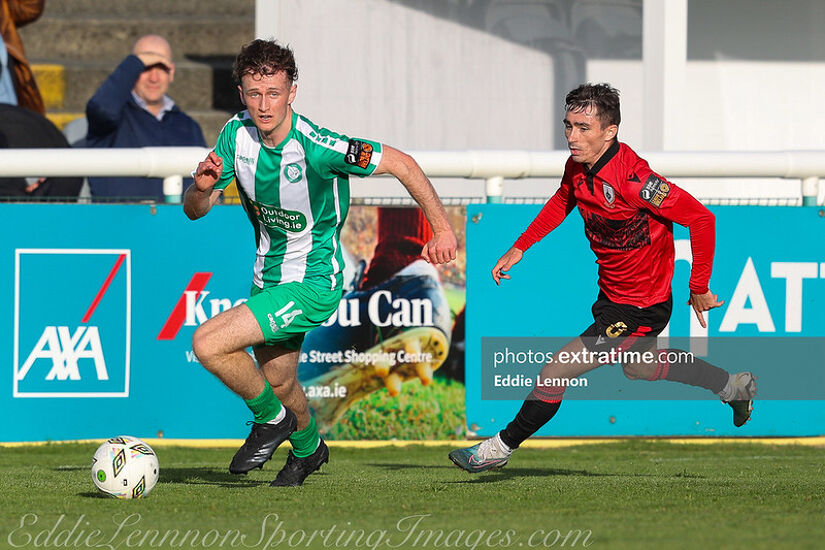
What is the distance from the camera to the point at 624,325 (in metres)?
6.80

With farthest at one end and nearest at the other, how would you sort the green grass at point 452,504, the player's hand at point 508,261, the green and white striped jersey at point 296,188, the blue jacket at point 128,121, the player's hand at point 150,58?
the player's hand at point 150,58 → the blue jacket at point 128,121 → the player's hand at point 508,261 → the green and white striped jersey at point 296,188 → the green grass at point 452,504

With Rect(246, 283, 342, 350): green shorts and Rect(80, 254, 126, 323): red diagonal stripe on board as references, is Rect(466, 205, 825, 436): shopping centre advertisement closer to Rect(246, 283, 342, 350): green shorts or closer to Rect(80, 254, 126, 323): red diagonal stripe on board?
Rect(80, 254, 126, 323): red diagonal stripe on board

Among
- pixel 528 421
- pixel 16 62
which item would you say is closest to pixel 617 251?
pixel 528 421

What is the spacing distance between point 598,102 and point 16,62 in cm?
706

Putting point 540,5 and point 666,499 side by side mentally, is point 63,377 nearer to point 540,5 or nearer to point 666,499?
point 666,499

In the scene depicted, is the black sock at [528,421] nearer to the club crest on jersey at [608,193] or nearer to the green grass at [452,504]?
the green grass at [452,504]

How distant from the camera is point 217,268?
28.3ft

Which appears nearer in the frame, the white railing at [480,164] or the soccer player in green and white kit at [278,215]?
the soccer player in green and white kit at [278,215]

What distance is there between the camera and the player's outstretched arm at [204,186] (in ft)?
19.3

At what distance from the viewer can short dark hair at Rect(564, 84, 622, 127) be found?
6.66 metres

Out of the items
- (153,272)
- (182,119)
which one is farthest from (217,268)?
(182,119)

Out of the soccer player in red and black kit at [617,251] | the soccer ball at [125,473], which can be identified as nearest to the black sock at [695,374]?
the soccer player in red and black kit at [617,251]

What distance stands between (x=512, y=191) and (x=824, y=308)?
3297 millimetres

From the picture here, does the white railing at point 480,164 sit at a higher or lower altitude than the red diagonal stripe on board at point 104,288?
higher
